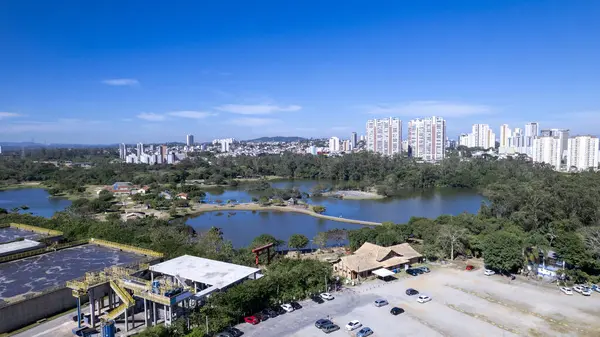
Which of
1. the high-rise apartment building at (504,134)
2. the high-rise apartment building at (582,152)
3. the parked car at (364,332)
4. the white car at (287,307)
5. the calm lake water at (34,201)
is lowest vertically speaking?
the calm lake water at (34,201)

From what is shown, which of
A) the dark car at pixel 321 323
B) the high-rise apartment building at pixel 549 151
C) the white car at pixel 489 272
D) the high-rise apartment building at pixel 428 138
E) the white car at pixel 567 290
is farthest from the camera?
the high-rise apartment building at pixel 428 138

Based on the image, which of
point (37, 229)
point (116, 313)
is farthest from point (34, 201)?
point (116, 313)

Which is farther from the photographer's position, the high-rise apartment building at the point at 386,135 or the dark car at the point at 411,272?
the high-rise apartment building at the point at 386,135

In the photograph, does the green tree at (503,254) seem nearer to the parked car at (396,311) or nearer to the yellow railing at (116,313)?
the parked car at (396,311)

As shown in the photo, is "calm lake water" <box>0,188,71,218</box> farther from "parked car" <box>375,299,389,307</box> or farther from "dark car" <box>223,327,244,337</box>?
"parked car" <box>375,299,389,307</box>

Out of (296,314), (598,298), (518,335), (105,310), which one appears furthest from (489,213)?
(105,310)

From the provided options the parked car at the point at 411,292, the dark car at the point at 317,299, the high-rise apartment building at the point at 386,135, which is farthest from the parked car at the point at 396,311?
the high-rise apartment building at the point at 386,135

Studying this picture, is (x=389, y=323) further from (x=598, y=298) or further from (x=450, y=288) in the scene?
(x=598, y=298)
